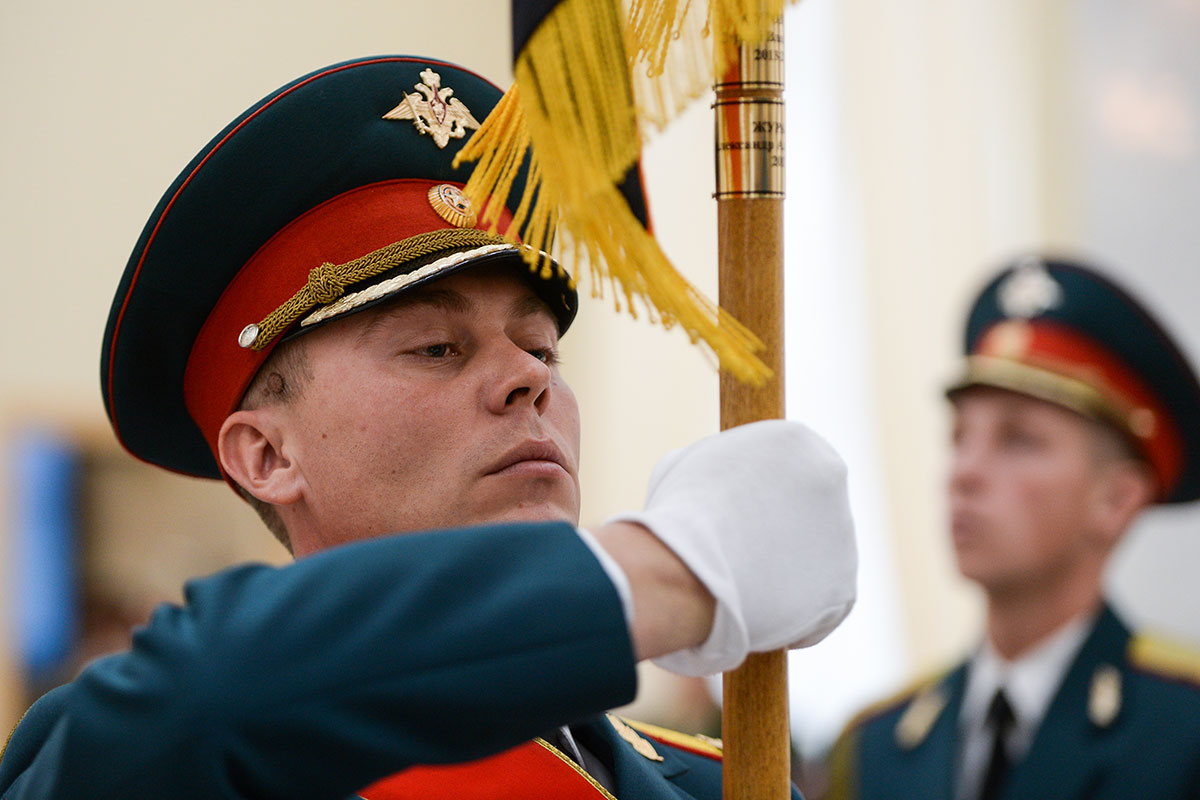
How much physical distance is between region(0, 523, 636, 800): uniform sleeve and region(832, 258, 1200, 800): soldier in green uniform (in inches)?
90.4

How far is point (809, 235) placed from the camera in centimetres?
536

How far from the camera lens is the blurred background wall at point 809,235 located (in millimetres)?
3188

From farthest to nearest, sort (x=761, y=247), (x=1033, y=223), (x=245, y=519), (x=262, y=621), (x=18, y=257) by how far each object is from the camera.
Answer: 1. (x=1033, y=223)
2. (x=245, y=519)
3. (x=18, y=257)
4. (x=761, y=247)
5. (x=262, y=621)

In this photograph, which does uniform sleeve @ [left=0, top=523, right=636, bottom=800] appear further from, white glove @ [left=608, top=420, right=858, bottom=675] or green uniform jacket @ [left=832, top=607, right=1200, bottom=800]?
green uniform jacket @ [left=832, top=607, right=1200, bottom=800]

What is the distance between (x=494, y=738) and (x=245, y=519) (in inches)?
112

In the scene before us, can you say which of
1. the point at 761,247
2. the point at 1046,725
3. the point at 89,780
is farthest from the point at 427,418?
the point at 1046,725

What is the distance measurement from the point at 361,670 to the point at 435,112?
74 cm

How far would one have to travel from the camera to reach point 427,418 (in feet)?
4.19

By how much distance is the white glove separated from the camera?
92cm

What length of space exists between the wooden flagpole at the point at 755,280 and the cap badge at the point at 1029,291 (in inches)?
94.0

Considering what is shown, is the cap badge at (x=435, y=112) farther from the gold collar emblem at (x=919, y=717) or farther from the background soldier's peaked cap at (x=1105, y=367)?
the gold collar emblem at (x=919, y=717)

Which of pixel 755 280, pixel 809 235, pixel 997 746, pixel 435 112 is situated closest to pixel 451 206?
pixel 435 112

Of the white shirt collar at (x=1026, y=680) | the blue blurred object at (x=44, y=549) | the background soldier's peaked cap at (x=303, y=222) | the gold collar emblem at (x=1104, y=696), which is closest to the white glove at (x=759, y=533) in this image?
the background soldier's peaked cap at (x=303, y=222)

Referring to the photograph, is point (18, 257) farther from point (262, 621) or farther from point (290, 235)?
point (262, 621)
